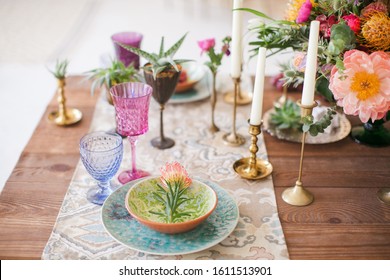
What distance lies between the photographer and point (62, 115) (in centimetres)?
179

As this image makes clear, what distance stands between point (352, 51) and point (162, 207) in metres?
0.58

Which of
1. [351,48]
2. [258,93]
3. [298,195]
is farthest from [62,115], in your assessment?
[351,48]

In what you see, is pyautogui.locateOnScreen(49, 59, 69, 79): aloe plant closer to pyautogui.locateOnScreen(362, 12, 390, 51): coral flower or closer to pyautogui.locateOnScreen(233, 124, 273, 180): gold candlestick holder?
pyautogui.locateOnScreen(233, 124, 273, 180): gold candlestick holder

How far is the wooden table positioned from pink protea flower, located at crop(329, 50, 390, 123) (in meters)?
0.25

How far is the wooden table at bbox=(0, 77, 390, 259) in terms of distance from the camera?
1.22 meters

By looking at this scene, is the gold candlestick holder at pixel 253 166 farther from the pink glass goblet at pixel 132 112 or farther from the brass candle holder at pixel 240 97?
Result: the brass candle holder at pixel 240 97

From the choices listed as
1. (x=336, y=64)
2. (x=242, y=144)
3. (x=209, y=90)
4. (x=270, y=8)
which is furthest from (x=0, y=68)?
(x=270, y=8)

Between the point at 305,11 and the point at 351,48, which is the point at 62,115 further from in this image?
the point at 351,48

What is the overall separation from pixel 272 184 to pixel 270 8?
10.1 ft

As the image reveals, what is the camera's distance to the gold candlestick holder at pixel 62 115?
5.81 feet

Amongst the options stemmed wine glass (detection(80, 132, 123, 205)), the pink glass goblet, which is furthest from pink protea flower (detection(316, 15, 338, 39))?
stemmed wine glass (detection(80, 132, 123, 205))

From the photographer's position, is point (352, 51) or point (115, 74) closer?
point (352, 51)

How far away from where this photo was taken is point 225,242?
1.22 metres
